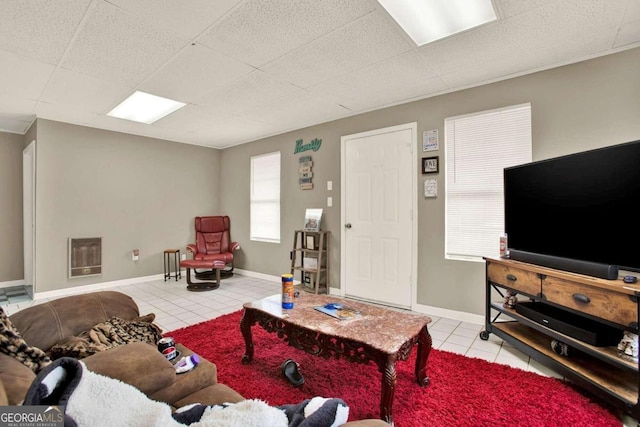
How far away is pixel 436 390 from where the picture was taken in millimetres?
1898

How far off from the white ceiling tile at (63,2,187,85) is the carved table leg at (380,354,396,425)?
264cm

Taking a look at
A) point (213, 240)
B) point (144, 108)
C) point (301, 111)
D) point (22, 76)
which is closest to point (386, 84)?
point (301, 111)

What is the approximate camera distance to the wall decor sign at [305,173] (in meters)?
4.47

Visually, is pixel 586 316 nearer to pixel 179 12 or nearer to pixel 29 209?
pixel 179 12

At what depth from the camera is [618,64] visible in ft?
7.91

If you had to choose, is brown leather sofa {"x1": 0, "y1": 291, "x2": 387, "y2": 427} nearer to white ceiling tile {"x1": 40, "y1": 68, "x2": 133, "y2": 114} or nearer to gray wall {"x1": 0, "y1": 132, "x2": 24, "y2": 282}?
white ceiling tile {"x1": 40, "y1": 68, "x2": 133, "y2": 114}

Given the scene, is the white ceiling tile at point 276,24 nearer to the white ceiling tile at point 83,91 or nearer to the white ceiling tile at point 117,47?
the white ceiling tile at point 117,47

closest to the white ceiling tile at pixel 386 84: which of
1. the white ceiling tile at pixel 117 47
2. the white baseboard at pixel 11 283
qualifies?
the white ceiling tile at pixel 117 47

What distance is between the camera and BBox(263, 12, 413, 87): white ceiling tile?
2.17m

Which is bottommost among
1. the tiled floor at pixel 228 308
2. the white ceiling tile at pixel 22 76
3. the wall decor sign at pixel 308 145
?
the tiled floor at pixel 228 308

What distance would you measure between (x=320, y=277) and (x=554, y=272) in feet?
8.89

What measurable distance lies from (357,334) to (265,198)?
12.6 ft

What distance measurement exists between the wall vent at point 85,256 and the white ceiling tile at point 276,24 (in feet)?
12.3

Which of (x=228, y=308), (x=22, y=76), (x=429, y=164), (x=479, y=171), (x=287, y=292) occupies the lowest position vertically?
(x=228, y=308)
